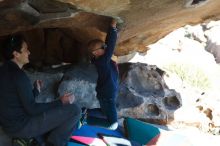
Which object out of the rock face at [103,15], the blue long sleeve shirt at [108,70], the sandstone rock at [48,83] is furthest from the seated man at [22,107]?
the sandstone rock at [48,83]

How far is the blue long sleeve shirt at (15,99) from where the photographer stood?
5.04m

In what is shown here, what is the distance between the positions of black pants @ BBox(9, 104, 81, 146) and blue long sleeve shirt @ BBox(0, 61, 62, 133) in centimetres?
8

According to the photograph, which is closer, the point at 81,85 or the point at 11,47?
the point at 11,47

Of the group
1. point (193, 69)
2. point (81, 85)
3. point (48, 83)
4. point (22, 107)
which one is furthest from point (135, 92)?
point (193, 69)

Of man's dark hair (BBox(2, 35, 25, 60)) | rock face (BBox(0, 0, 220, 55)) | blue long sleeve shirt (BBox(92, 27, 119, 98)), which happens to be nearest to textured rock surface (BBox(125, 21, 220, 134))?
rock face (BBox(0, 0, 220, 55))

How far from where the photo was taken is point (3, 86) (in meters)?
5.11

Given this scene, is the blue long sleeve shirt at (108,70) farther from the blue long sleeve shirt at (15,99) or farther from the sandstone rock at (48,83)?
the blue long sleeve shirt at (15,99)

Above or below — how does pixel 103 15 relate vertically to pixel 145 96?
above

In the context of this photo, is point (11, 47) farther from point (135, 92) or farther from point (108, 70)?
Result: point (135, 92)

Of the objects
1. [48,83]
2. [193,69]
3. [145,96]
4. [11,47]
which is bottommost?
[193,69]

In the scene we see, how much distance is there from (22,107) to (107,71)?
1635 mm

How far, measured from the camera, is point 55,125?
552 centimetres

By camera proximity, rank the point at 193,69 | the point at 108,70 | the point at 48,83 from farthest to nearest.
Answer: the point at 193,69
the point at 48,83
the point at 108,70

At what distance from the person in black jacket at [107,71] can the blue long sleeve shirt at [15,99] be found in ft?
4.42
